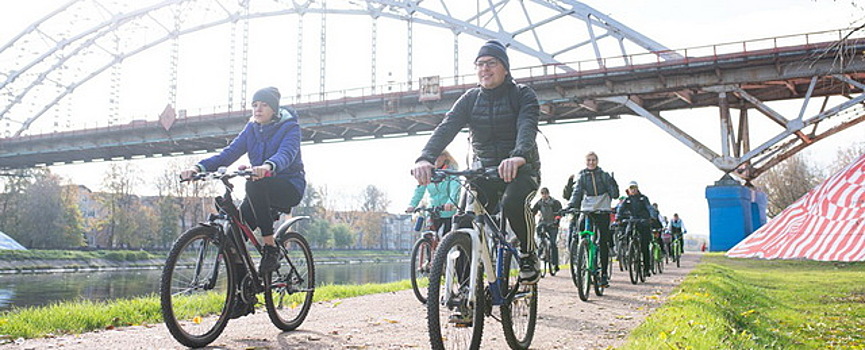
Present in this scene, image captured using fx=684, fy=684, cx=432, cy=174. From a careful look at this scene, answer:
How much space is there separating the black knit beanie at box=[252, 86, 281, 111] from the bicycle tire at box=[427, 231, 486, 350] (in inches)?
81.2

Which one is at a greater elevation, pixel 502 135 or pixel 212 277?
pixel 502 135

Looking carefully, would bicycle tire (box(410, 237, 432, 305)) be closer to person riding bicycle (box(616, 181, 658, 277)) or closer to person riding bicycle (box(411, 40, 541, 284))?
person riding bicycle (box(411, 40, 541, 284))

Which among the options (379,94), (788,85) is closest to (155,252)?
(379,94)

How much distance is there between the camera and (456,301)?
327 cm

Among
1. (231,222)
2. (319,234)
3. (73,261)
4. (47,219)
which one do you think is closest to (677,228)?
(231,222)

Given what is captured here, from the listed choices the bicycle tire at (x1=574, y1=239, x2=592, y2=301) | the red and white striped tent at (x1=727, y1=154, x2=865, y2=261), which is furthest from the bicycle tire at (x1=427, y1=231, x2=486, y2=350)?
the red and white striped tent at (x1=727, y1=154, x2=865, y2=261)

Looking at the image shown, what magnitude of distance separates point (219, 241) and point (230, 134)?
38.8 m

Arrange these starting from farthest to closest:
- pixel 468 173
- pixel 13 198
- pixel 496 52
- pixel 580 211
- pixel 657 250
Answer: pixel 13 198 < pixel 657 250 < pixel 580 211 < pixel 496 52 < pixel 468 173

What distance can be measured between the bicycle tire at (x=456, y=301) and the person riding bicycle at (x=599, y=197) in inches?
186

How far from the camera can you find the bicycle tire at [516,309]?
3.68 metres

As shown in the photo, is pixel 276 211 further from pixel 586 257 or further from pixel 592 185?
pixel 592 185

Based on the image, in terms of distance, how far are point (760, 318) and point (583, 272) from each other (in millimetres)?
1775

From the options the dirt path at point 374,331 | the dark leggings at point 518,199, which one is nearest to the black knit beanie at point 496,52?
the dark leggings at point 518,199

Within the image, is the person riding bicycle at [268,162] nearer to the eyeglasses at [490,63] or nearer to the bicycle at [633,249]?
the eyeglasses at [490,63]
